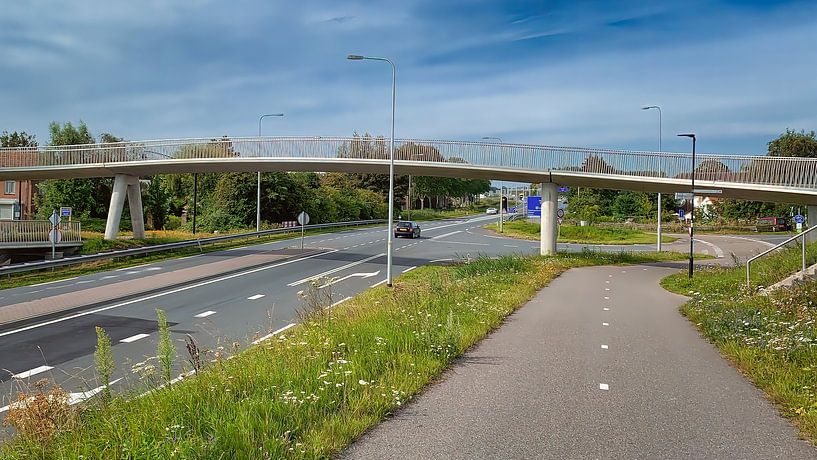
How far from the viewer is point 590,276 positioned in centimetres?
2312

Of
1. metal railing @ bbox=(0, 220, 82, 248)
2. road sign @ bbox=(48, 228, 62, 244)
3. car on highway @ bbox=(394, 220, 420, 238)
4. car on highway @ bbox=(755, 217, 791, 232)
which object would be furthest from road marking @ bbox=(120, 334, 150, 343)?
car on highway @ bbox=(755, 217, 791, 232)

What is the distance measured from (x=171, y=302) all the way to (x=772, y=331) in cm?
1524

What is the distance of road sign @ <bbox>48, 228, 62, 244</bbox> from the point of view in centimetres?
3018

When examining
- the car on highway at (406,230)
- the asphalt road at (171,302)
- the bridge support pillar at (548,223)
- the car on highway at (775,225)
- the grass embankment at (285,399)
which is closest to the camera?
the grass embankment at (285,399)

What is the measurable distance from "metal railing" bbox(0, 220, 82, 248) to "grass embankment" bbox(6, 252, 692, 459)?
28711mm

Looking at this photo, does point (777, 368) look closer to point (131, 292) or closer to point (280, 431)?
point (280, 431)

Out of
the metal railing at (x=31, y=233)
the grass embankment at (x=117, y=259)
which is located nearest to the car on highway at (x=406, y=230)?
the grass embankment at (x=117, y=259)

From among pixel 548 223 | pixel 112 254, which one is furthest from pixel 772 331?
pixel 112 254

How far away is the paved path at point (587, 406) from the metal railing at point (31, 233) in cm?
3059

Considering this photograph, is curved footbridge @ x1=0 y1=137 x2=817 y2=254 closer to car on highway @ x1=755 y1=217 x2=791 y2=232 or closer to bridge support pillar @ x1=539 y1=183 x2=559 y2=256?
bridge support pillar @ x1=539 y1=183 x2=559 y2=256

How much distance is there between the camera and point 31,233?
32.7 m

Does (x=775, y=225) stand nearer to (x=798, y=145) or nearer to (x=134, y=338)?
(x=798, y=145)

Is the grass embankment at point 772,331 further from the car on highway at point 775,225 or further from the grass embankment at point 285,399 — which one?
the car on highway at point 775,225

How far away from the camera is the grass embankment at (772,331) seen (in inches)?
258
